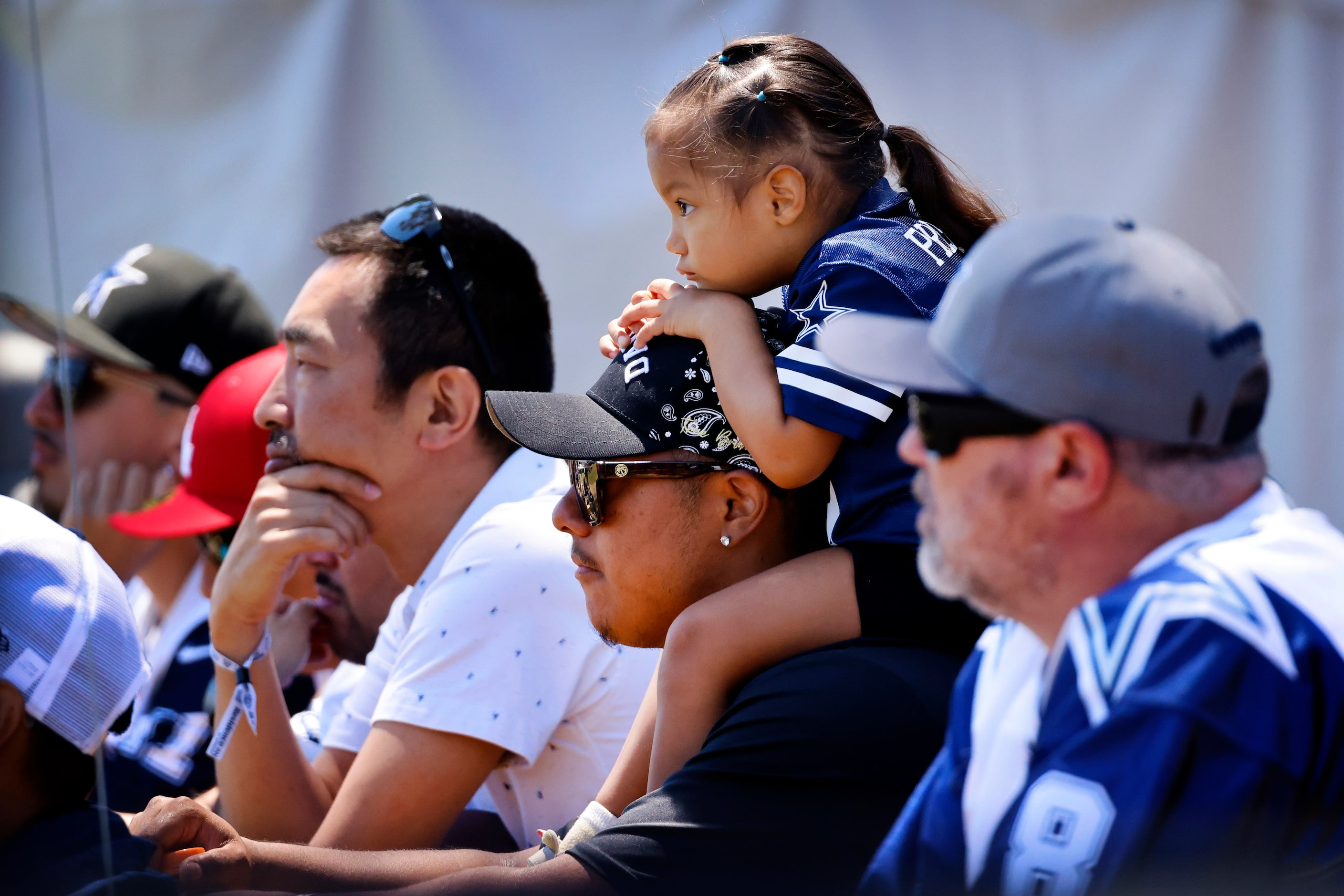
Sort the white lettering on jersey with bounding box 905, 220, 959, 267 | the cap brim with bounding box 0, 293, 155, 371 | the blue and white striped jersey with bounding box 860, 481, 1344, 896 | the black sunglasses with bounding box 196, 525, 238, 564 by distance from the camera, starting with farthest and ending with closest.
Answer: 1. the black sunglasses with bounding box 196, 525, 238, 564
2. the white lettering on jersey with bounding box 905, 220, 959, 267
3. the cap brim with bounding box 0, 293, 155, 371
4. the blue and white striped jersey with bounding box 860, 481, 1344, 896

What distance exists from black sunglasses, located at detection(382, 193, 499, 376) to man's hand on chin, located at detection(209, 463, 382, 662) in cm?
36

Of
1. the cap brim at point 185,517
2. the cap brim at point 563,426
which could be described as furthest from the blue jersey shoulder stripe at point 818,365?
the cap brim at point 185,517

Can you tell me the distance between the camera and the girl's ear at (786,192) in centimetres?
178

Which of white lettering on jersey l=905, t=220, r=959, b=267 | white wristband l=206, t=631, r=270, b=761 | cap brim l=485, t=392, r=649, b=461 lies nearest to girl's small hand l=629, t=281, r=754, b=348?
cap brim l=485, t=392, r=649, b=461

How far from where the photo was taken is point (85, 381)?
2260 millimetres

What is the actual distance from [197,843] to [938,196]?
1.41 metres

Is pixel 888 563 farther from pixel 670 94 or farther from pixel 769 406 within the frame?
pixel 670 94

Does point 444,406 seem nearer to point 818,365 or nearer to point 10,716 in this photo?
point 818,365

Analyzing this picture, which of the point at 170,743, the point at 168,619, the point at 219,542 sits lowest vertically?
the point at 170,743

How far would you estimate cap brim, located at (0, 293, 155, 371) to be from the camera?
1284 mm

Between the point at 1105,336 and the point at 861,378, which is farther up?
the point at 1105,336

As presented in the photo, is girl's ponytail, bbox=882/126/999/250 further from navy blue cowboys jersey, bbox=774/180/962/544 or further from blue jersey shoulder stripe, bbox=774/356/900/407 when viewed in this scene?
blue jersey shoulder stripe, bbox=774/356/900/407

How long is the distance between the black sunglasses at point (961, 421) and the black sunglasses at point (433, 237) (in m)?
1.46

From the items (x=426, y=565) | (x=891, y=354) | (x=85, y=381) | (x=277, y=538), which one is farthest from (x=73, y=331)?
(x=891, y=354)
